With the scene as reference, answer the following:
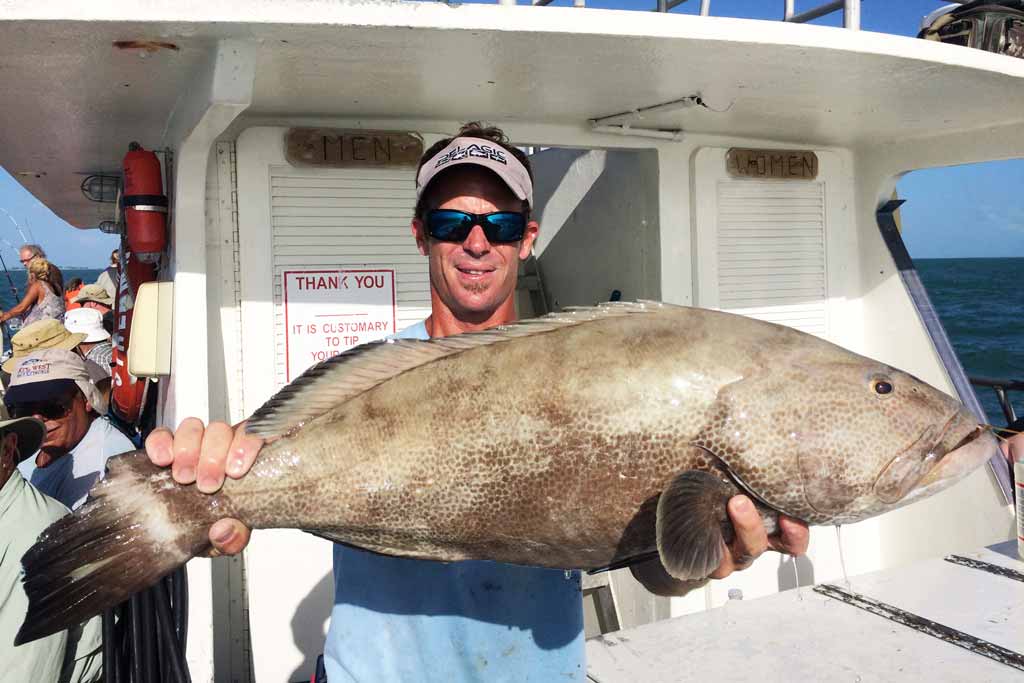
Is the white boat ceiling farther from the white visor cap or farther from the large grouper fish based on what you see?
the large grouper fish

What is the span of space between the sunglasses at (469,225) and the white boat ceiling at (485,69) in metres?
0.87

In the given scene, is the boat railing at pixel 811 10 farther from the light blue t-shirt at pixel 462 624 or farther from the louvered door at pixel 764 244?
the light blue t-shirt at pixel 462 624

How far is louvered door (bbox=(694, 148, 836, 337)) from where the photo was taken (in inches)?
194

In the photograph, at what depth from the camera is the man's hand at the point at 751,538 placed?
1794mm

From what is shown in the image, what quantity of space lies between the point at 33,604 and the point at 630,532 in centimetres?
135

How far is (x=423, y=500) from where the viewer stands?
6.14 ft

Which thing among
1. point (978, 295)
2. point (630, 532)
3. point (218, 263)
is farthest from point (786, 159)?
point (978, 295)

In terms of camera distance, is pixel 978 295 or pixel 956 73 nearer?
pixel 956 73

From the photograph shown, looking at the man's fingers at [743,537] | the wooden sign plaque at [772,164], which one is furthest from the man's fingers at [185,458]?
the wooden sign plaque at [772,164]

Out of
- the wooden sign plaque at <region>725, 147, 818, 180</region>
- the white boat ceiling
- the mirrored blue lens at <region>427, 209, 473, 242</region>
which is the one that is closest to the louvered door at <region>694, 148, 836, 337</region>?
the wooden sign plaque at <region>725, 147, 818, 180</region>

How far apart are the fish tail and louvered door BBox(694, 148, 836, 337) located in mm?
3770

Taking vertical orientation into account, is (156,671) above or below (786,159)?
below

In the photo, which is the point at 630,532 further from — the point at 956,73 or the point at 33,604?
the point at 956,73

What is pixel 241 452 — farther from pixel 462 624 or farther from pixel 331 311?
pixel 331 311
